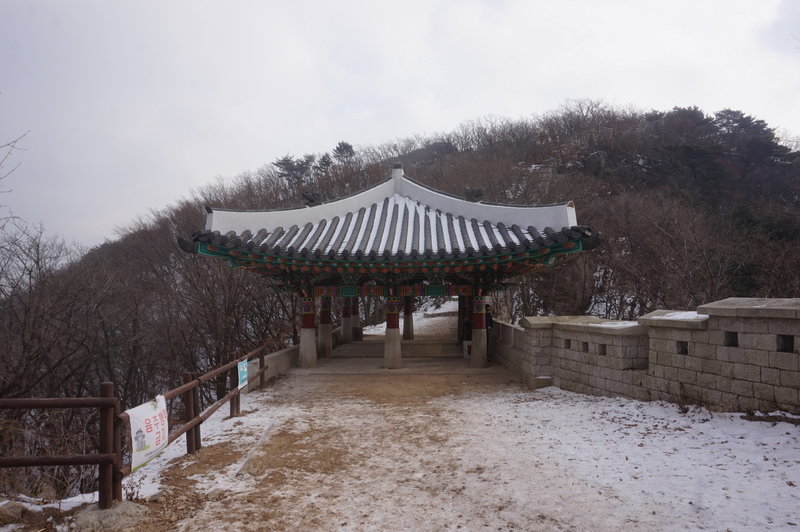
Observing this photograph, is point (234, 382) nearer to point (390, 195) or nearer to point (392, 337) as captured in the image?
point (392, 337)

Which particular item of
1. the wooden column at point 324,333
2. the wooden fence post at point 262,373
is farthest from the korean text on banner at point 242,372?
the wooden column at point 324,333

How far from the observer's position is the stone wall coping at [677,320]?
593cm

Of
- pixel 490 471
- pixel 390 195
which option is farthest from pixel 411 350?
pixel 490 471

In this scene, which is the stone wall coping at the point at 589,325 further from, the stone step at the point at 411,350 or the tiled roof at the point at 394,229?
the stone step at the point at 411,350

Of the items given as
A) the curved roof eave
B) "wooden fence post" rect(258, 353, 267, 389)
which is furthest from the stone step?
the curved roof eave

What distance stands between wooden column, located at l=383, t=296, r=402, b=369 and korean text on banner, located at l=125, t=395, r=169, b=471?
7.09m

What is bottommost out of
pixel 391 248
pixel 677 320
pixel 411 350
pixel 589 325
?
pixel 411 350

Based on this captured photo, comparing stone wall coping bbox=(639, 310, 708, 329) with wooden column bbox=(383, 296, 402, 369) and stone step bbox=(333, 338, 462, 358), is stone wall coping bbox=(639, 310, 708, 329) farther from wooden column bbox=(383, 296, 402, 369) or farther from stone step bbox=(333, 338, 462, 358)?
stone step bbox=(333, 338, 462, 358)

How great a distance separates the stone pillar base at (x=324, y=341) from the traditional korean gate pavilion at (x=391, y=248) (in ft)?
0.09

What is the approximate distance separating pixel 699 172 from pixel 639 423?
84.4ft

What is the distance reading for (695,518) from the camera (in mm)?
3492

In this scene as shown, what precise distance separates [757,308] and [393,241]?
7.16 metres

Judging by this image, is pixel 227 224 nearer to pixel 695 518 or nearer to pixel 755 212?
pixel 695 518

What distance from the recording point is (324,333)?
12656mm
